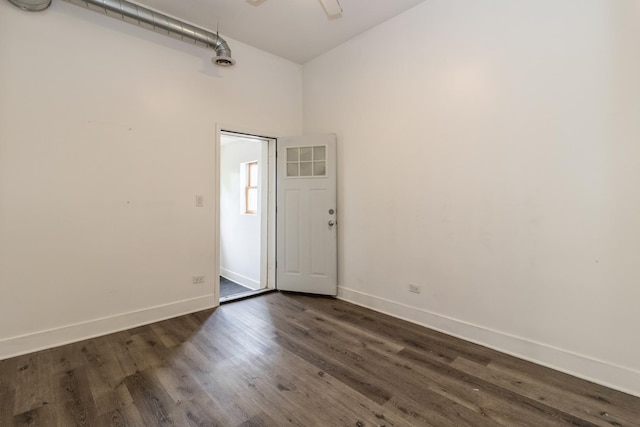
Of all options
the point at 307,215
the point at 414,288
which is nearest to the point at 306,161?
the point at 307,215

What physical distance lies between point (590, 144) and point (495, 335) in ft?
5.47

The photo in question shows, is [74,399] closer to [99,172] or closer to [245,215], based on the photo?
[99,172]

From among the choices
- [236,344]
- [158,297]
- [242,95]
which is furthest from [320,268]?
[242,95]

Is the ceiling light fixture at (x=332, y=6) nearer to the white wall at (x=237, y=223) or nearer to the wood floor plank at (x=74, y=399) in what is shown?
the white wall at (x=237, y=223)

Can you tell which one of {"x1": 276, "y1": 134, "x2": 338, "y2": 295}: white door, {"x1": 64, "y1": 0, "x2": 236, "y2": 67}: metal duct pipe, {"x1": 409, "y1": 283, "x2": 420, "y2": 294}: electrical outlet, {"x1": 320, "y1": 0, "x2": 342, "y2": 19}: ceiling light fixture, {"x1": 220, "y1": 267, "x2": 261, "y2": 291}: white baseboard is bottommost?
{"x1": 220, "y1": 267, "x2": 261, "y2": 291}: white baseboard

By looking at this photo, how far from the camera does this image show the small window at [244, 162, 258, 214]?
5359 mm

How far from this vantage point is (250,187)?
5.39m

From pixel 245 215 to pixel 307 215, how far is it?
1838mm

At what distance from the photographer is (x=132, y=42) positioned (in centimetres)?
293

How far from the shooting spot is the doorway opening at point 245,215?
13.9ft

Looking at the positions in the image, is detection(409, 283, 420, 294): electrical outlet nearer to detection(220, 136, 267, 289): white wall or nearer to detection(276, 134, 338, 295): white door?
detection(276, 134, 338, 295): white door

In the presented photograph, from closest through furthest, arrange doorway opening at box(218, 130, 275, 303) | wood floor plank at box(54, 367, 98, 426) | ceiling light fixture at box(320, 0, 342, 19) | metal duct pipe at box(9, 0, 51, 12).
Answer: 1. wood floor plank at box(54, 367, 98, 426)
2. ceiling light fixture at box(320, 0, 342, 19)
3. metal duct pipe at box(9, 0, 51, 12)
4. doorway opening at box(218, 130, 275, 303)

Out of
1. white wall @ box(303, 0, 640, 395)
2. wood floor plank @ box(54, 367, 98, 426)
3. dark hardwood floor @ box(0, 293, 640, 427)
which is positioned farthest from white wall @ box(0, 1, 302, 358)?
white wall @ box(303, 0, 640, 395)

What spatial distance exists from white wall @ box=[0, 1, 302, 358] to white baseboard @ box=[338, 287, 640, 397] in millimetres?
2376
